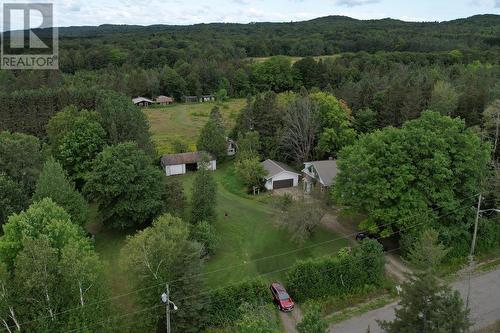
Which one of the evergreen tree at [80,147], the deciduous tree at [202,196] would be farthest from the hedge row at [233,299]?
the evergreen tree at [80,147]

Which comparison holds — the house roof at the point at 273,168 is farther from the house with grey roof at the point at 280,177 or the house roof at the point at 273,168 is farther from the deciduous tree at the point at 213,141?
the deciduous tree at the point at 213,141

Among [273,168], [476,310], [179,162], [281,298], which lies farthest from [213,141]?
[476,310]

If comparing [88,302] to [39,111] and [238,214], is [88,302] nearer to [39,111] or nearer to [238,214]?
[238,214]

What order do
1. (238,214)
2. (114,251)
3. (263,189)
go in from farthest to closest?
(263,189) < (238,214) < (114,251)

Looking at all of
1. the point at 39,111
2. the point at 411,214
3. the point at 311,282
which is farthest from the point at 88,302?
the point at 39,111

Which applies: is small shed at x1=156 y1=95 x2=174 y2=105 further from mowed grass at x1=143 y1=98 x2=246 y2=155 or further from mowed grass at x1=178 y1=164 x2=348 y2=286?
mowed grass at x1=178 y1=164 x2=348 y2=286

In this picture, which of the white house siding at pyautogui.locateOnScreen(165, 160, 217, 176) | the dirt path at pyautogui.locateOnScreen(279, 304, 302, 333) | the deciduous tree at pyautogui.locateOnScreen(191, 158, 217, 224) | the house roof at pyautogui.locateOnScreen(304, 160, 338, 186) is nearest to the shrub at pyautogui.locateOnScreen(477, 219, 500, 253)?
the house roof at pyautogui.locateOnScreen(304, 160, 338, 186)
